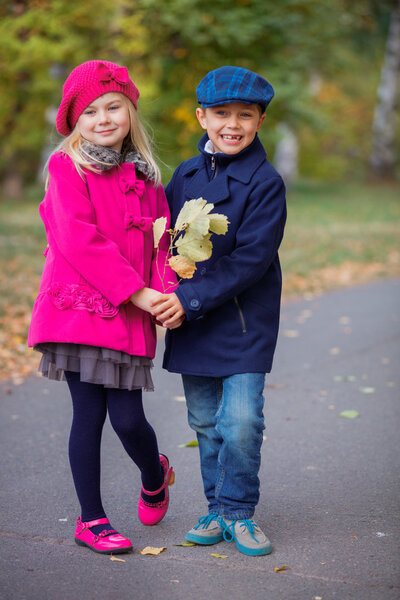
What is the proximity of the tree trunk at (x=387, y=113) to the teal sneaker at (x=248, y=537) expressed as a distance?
28.0 m

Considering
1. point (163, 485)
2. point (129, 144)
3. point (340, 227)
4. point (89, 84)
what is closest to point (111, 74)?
point (89, 84)

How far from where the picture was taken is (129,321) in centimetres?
323

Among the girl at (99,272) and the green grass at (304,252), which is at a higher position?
the green grass at (304,252)

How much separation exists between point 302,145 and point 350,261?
23.8 meters

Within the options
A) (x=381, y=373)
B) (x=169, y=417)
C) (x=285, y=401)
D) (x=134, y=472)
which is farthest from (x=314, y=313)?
(x=134, y=472)

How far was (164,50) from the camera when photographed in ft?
69.1

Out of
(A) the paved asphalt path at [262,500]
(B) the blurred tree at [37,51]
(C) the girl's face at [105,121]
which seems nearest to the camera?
(A) the paved asphalt path at [262,500]

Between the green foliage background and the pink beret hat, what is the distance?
39.1 feet

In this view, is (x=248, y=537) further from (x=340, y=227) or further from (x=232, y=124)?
(x=340, y=227)

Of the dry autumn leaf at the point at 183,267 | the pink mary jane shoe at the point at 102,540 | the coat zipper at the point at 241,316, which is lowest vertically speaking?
the pink mary jane shoe at the point at 102,540

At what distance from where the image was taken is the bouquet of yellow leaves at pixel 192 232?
3.08 meters

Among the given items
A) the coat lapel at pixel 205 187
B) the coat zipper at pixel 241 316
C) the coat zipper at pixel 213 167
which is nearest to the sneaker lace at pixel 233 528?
the coat zipper at pixel 241 316

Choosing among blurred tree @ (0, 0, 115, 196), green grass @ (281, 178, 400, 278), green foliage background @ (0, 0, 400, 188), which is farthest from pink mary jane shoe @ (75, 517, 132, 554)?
blurred tree @ (0, 0, 115, 196)

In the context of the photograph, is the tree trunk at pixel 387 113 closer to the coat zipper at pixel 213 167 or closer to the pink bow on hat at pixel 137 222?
the coat zipper at pixel 213 167
